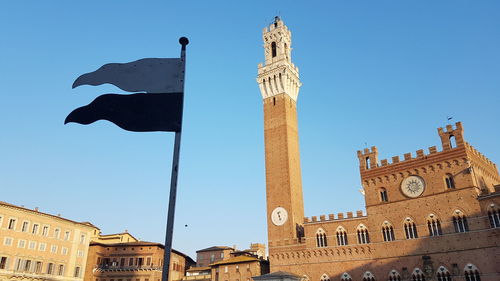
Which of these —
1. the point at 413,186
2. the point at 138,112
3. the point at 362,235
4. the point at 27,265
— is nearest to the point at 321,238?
the point at 362,235

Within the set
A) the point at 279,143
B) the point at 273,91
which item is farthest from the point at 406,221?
the point at 273,91

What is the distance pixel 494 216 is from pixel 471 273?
5.21 meters

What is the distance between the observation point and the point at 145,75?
38.1ft

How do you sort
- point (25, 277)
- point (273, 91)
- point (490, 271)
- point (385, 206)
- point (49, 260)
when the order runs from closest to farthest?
point (490, 271), point (385, 206), point (25, 277), point (49, 260), point (273, 91)

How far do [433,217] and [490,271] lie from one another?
619 cm

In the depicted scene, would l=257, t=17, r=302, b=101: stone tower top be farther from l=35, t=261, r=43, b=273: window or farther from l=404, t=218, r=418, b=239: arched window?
l=35, t=261, r=43, b=273: window

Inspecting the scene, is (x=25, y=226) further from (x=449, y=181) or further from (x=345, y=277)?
(x=449, y=181)

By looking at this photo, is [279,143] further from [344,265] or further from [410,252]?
[410,252]


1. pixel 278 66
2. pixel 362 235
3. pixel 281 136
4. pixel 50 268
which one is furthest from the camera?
pixel 278 66

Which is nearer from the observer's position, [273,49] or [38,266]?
[38,266]

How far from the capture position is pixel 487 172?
41250 millimetres

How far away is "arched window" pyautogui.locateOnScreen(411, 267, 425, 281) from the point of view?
36.1m

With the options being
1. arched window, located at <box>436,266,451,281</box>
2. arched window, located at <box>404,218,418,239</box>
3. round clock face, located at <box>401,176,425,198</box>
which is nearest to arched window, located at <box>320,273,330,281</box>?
arched window, located at <box>404,218,418,239</box>

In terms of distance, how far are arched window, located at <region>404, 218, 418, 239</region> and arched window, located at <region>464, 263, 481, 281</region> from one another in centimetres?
498
